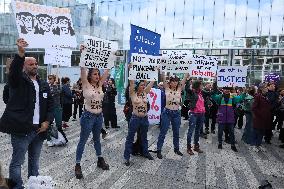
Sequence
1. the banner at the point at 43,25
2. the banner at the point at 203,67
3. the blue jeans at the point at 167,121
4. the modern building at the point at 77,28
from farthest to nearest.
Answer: the modern building at the point at 77,28 < the banner at the point at 203,67 < the blue jeans at the point at 167,121 < the banner at the point at 43,25

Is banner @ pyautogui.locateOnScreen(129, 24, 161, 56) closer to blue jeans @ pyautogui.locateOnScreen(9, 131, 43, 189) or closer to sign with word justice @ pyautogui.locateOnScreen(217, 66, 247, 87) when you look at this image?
sign with word justice @ pyautogui.locateOnScreen(217, 66, 247, 87)

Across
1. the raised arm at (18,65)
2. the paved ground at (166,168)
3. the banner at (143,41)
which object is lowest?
the paved ground at (166,168)

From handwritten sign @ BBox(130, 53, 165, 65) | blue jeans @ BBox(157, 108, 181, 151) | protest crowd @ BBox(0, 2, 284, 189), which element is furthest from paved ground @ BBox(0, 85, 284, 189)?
handwritten sign @ BBox(130, 53, 165, 65)

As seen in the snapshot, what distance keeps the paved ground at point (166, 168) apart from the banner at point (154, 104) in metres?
2.95

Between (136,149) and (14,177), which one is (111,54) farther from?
(14,177)

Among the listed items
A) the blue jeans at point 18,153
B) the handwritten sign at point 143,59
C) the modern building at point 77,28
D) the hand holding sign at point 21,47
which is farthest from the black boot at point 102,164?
the modern building at point 77,28

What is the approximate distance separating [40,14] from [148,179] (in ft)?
13.7

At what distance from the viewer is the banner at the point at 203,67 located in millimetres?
10320

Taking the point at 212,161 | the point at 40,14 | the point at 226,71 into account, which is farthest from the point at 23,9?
the point at 226,71

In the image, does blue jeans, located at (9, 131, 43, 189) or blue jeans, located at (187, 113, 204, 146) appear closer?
blue jeans, located at (9, 131, 43, 189)

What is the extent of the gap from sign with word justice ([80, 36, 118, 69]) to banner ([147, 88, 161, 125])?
5435mm

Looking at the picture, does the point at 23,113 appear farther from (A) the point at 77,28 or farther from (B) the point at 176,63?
(A) the point at 77,28

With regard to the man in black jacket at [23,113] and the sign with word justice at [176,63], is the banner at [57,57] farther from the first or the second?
the man in black jacket at [23,113]

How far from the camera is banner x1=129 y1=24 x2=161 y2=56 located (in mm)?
8680
